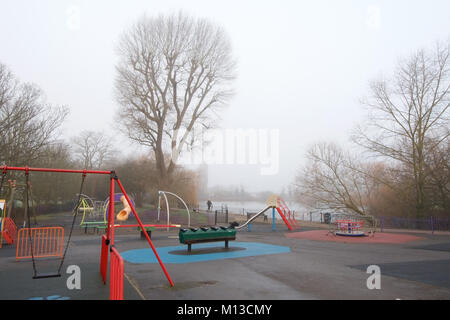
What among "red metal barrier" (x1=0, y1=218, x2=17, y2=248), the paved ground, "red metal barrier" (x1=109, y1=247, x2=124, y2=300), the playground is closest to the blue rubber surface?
the playground

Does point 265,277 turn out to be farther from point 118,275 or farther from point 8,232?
point 8,232

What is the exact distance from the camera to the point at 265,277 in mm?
7516

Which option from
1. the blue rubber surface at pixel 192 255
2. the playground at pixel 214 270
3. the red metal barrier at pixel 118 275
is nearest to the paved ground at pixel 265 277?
the playground at pixel 214 270

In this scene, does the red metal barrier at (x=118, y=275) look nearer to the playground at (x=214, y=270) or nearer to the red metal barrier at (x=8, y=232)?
the playground at (x=214, y=270)

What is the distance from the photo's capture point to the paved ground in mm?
6066

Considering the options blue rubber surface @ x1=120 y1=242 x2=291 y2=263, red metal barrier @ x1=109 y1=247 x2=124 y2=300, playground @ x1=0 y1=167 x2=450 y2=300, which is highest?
red metal barrier @ x1=109 y1=247 x2=124 y2=300

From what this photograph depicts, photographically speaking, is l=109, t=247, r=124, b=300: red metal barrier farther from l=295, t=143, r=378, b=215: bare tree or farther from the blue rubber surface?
l=295, t=143, r=378, b=215: bare tree

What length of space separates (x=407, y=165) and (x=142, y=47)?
25.2m

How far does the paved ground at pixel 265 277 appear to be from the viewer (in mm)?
6066

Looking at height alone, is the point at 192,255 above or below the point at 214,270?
below

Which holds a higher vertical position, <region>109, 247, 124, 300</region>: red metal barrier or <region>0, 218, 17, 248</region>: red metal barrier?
<region>109, 247, 124, 300</region>: red metal barrier

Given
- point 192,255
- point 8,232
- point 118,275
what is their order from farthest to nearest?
point 8,232 < point 192,255 < point 118,275

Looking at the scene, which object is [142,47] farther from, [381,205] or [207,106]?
[381,205]

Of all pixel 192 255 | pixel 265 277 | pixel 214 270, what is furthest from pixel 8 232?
pixel 265 277
